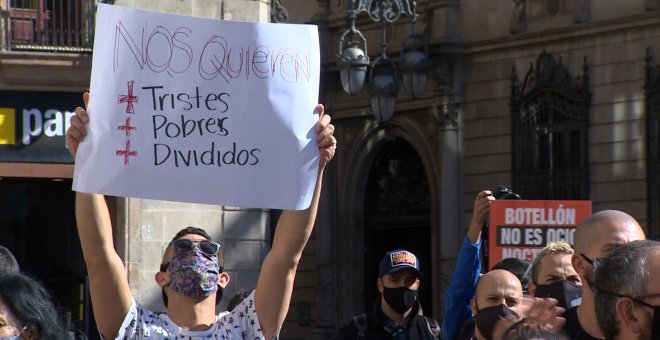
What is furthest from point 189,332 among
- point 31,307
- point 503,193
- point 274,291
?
point 503,193

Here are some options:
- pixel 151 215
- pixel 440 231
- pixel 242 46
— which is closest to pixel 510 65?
pixel 440 231

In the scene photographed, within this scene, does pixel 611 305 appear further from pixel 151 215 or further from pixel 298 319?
pixel 298 319

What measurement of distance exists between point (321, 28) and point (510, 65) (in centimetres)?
450

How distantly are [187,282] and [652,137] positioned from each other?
55.7 ft

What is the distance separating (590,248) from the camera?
5.25m

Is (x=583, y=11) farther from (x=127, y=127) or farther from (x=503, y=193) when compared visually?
(x=127, y=127)

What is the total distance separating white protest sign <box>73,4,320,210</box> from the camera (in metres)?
5.18

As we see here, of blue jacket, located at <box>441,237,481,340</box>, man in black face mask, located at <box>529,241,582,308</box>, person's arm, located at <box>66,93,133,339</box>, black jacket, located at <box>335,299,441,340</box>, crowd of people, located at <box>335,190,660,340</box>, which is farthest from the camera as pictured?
black jacket, located at <box>335,299,441,340</box>

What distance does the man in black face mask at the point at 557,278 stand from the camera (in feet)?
20.9

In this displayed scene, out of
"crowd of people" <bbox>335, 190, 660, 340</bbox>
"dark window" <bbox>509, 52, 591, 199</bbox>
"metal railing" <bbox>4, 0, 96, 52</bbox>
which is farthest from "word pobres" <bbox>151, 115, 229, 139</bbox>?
"dark window" <bbox>509, 52, 591, 199</bbox>

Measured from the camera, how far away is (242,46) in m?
5.44

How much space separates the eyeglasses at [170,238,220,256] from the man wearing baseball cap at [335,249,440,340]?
2.17 meters

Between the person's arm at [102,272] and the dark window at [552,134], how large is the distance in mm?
17752

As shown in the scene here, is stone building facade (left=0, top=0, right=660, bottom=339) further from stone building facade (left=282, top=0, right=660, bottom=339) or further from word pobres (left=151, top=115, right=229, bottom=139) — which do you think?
word pobres (left=151, top=115, right=229, bottom=139)
